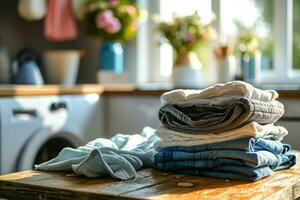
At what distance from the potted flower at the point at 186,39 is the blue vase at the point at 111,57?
0.40 meters

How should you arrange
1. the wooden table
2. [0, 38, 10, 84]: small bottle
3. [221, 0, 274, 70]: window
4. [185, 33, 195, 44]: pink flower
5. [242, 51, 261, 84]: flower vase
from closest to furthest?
the wooden table < [242, 51, 261, 84]: flower vase < [185, 33, 195, 44]: pink flower < [221, 0, 274, 70]: window < [0, 38, 10, 84]: small bottle

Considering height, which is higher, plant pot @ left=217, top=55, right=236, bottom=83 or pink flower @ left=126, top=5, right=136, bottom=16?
pink flower @ left=126, top=5, right=136, bottom=16

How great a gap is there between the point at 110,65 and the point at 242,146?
2302mm

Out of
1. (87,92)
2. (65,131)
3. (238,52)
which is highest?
(238,52)

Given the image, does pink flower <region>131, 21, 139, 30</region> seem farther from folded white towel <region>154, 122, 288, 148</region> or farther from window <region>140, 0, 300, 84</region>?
folded white towel <region>154, 122, 288, 148</region>

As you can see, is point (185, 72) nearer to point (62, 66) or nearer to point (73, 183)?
point (62, 66)

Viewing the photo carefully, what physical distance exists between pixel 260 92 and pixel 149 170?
0.32m

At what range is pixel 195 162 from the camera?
1185 mm

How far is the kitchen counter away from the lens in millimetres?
2496

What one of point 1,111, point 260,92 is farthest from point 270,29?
point 260,92

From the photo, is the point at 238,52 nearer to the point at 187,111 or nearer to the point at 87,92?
the point at 87,92

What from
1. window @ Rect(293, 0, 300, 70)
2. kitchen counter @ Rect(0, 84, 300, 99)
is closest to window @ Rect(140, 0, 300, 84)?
window @ Rect(293, 0, 300, 70)

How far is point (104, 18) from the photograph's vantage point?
3236 mm

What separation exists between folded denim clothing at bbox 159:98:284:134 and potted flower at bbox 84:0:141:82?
2085mm
